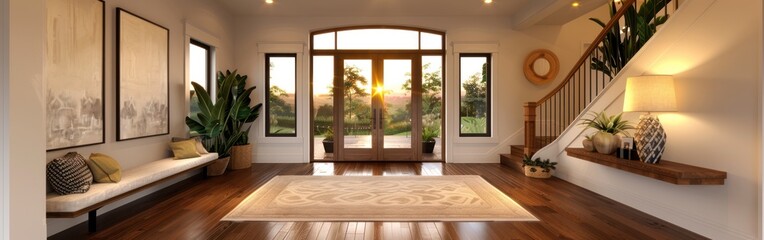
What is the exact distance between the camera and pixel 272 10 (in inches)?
266

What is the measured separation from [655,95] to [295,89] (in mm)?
5500

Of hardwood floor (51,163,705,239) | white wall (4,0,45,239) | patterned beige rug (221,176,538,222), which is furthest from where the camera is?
patterned beige rug (221,176,538,222)

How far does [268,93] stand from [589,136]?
5.24 metres

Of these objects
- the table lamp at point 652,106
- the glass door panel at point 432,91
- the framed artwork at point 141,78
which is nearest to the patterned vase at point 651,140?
the table lamp at point 652,106

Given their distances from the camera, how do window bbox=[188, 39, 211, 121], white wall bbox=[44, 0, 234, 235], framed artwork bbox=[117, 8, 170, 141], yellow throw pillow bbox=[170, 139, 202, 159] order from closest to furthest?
white wall bbox=[44, 0, 234, 235] → framed artwork bbox=[117, 8, 170, 141] → yellow throw pillow bbox=[170, 139, 202, 159] → window bbox=[188, 39, 211, 121]

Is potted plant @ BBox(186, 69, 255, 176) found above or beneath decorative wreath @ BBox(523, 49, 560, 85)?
beneath

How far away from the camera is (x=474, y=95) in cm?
723

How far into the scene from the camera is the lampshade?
3.21 m

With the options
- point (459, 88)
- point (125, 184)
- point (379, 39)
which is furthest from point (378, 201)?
point (379, 39)

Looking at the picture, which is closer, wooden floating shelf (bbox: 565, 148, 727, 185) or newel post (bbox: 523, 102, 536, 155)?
wooden floating shelf (bbox: 565, 148, 727, 185)

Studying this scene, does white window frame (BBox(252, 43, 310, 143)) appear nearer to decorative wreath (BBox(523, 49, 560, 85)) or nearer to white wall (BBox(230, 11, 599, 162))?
white wall (BBox(230, 11, 599, 162))

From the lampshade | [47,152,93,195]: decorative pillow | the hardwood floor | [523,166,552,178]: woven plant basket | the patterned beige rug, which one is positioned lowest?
the hardwood floor

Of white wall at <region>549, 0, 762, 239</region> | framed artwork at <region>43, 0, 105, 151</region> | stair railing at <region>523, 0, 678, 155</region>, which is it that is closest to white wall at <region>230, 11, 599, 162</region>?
stair railing at <region>523, 0, 678, 155</region>

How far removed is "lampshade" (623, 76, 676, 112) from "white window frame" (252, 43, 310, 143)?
17.0 ft
